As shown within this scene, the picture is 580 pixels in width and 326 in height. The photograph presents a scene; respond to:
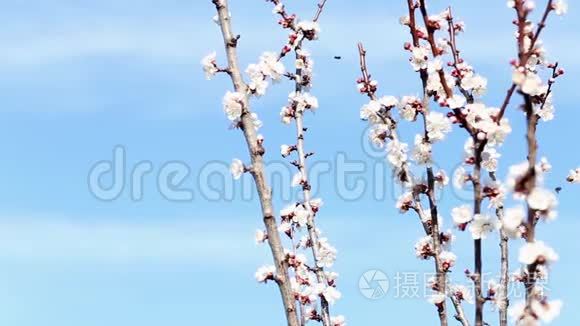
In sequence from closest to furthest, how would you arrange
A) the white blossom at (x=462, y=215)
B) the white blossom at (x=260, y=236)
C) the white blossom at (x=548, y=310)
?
the white blossom at (x=548, y=310) → the white blossom at (x=462, y=215) → the white blossom at (x=260, y=236)

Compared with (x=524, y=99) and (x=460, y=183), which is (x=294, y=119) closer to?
(x=460, y=183)

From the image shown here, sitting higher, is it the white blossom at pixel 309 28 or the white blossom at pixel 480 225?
the white blossom at pixel 309 28

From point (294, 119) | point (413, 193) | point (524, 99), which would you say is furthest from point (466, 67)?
point (524, 99)

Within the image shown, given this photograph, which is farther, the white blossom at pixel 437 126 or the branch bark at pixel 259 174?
the white blossom at pixel 437 126

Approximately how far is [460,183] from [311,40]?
251cm

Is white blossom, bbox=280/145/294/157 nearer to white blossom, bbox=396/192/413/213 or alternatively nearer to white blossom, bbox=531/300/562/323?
white blossom, bbox=396/192/413/213

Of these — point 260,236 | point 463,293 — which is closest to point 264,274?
point 260,236

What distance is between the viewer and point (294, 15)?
5695 mm

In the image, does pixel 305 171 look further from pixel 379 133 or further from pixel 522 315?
pixel 522 315

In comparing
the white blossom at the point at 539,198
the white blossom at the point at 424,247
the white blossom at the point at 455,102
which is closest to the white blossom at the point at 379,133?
the white blossom at the point at 424,247

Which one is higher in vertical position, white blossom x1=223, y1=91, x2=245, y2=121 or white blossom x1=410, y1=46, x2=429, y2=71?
white blossom x1=410, y1=46, x2=429, y2=71

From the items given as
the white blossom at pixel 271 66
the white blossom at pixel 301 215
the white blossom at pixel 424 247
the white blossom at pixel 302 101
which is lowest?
the white blossom at pixel 424 247

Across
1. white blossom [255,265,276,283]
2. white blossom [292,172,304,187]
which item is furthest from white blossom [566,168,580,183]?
white blossom [255,265,276,283]

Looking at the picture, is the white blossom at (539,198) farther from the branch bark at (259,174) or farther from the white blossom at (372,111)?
the white blossom at (372,111)
